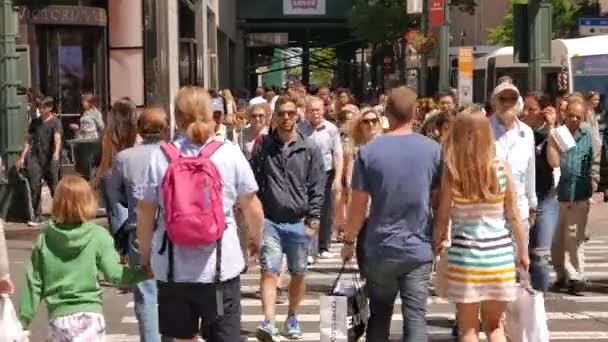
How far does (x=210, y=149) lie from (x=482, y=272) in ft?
6.27

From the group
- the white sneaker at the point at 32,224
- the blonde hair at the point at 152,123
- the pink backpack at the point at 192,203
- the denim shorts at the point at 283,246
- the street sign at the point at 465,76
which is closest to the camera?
the pink backpack at the point at 192,203

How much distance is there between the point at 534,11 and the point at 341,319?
9657 millimetres

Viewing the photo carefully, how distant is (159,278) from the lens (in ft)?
20.5

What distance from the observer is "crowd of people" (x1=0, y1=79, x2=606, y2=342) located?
20.4 feet

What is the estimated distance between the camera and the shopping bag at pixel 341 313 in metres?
7.13

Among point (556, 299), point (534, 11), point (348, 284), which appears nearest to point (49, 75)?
point (534, 11)

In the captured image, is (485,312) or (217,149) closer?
(217,149)

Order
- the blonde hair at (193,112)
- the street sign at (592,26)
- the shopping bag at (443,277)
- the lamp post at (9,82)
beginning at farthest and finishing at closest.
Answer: the street sign at (592,26) < the lamp post at (9,82) < the shopping bag at (443,277) < the blonde hair at (193,112)

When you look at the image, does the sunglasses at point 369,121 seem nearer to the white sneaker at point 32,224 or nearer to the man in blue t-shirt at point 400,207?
the man in blue t-shirt at point 400,207

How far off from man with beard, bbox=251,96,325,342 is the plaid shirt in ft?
10.2

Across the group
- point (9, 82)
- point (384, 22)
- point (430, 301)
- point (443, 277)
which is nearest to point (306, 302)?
point (430, 301)

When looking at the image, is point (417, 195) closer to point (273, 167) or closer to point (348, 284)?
point (348, 284)

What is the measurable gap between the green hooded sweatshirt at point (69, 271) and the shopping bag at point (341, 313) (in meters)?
1.18

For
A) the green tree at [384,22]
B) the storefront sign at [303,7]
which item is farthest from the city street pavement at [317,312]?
the storefront sign at [303,7]
